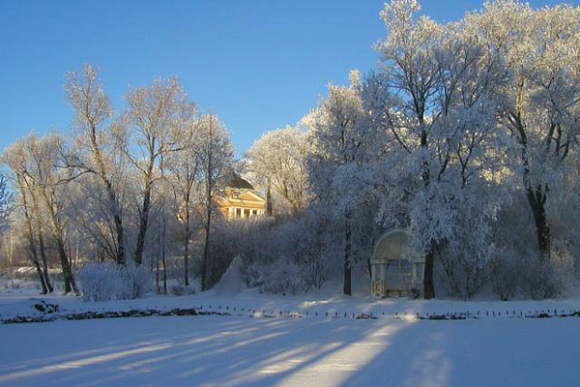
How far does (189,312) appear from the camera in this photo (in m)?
18.7

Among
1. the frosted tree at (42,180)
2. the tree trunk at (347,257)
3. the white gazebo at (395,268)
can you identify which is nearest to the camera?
the white gazebo at (395,268)

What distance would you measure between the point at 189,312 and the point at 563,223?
64.4 feet

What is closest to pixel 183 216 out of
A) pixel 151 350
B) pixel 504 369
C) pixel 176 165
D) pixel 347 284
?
pixel 176 165

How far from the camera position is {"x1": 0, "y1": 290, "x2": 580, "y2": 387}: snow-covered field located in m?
8.30

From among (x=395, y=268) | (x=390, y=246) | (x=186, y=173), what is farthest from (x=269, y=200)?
(x=390, y=246)

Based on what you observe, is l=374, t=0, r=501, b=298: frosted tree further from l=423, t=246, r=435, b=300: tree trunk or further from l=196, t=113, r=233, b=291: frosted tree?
l=196, t=113, r=233, b=291: frosted tree

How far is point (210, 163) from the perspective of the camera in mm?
32344

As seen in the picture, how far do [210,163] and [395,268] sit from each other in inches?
494

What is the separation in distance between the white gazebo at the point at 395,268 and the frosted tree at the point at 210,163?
34.2 feet

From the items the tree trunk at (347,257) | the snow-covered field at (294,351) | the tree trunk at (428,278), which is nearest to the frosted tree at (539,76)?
the tree trunk at (428,278)

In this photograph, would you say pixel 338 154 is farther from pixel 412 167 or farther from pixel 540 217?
pixel 540 217

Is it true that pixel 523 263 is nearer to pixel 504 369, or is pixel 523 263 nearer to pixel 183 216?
pixel 504 369

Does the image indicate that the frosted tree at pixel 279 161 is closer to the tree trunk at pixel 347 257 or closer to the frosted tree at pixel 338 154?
the frosted tree at pixel 338 154

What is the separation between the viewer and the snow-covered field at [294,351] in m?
8.30
